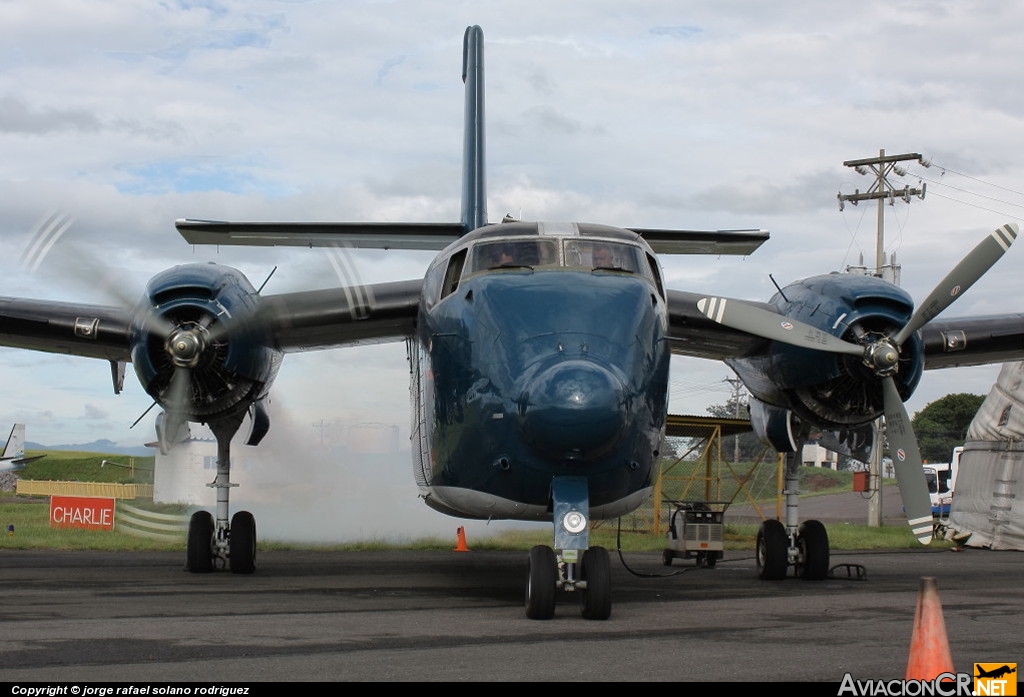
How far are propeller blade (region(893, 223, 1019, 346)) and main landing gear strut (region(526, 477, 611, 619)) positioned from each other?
19.2 ft

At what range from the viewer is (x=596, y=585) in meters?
Answer: 10.4

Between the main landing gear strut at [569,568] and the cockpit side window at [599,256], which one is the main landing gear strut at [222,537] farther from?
the main landing gear strut at [569,568]

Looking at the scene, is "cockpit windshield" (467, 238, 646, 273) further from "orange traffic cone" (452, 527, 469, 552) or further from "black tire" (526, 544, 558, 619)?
"orange traffic cone" (452, 527, 469, 552)

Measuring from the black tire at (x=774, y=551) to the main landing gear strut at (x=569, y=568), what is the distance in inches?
286

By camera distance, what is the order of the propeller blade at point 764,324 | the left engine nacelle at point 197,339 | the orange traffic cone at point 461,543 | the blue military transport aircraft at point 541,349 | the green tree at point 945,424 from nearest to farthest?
the blue military transport aircraft at point 541,349
the propeller blade at point 764,324
the left engine nacelle at point 197,339
the orange traffic cone at point 461,543
the green tree at point 945,424

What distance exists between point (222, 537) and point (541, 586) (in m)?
8.18

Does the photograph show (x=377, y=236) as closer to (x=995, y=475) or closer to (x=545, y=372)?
(x=545, y=372)

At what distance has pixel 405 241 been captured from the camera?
17266 mm

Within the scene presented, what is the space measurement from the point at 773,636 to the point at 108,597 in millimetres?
7189

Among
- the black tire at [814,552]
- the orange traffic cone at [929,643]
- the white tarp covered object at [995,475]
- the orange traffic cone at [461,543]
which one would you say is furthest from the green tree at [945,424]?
the orange traffic cone at [929,643]

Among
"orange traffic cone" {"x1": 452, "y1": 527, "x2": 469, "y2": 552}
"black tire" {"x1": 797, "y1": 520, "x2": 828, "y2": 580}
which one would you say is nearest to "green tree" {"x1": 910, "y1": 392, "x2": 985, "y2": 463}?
"orange traffic cone" {"x1": 452, "y1": 527, "x2": 469, "y2": 552}

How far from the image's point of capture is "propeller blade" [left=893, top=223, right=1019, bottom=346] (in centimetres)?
1409

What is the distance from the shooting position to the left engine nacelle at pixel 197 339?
47.7ft

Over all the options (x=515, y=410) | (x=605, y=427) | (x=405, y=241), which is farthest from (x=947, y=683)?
(x=405, y=241)
